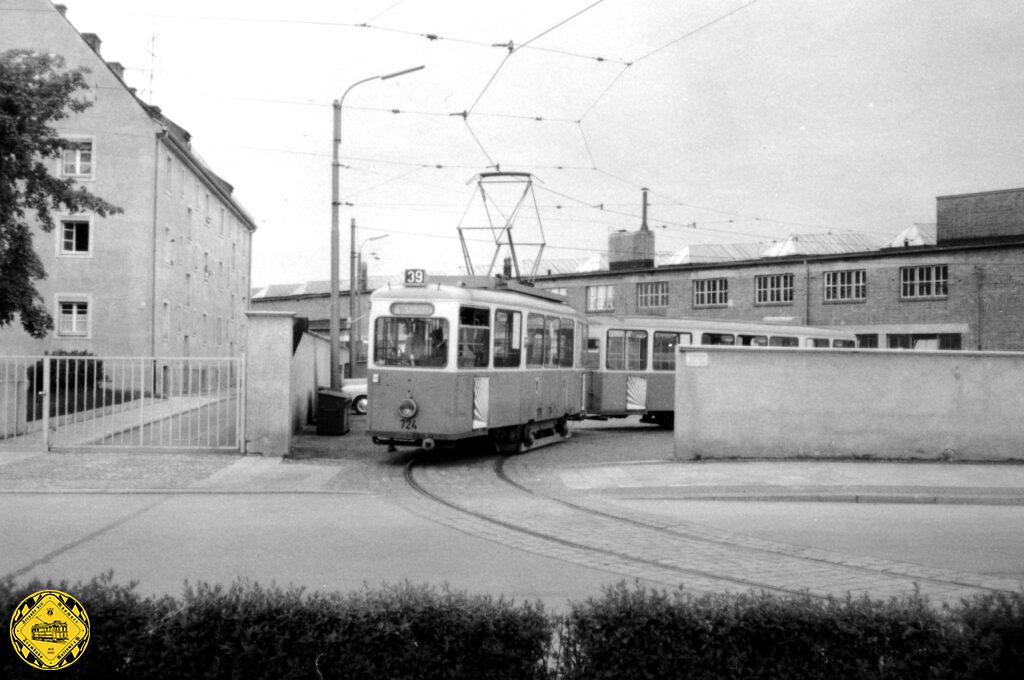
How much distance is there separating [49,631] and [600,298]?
56123 millimetres

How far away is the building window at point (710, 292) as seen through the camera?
5362 cm

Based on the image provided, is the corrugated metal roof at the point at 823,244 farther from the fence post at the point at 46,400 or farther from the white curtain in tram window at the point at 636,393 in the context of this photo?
the fence post at the point at 46,400

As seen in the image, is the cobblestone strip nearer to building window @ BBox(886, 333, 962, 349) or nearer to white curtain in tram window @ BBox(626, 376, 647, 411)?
white curtain in tram window @ BBox(626, 376, 647, 411)

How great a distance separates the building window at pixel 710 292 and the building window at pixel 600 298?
5.94 meters

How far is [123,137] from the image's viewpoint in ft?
124

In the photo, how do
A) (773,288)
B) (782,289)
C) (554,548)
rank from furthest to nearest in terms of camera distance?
1. (773,288)
2. (782,289)
3. (554,548)

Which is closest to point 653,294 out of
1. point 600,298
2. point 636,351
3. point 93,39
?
point 600,298

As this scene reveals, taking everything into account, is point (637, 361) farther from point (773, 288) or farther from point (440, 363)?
point (773, 288)

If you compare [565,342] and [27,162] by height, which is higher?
[27,162]

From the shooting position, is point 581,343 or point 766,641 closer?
point 766,641

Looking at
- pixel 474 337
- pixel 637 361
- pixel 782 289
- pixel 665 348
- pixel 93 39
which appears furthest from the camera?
pixel 782 289

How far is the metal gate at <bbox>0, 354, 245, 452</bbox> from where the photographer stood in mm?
16375

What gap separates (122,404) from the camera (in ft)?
57.2

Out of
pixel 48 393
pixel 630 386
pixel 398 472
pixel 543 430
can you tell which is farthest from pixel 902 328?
pixel 48 393
